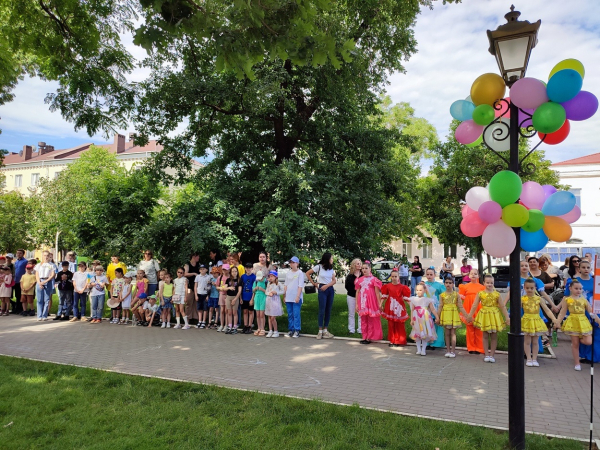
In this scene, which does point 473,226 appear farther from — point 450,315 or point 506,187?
point 450,315

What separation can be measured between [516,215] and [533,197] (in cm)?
60

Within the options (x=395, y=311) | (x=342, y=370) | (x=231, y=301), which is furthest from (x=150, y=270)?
(x=342, y=370)

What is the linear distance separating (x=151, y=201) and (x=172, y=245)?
2.16 meters

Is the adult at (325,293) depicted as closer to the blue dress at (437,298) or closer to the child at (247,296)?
the child at (247,296)

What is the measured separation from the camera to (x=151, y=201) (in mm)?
14242

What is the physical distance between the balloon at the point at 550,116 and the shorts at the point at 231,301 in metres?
8.15

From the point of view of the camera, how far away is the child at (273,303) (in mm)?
10648

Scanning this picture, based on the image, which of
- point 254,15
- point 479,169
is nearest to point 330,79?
point 254,15

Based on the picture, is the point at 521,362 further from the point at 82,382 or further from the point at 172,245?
the point at 172,245

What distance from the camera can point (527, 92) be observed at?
4.84m

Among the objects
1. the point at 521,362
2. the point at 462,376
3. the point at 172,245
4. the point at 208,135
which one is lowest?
the point at 462,376

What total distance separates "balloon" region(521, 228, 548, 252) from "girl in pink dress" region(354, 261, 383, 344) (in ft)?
15.8

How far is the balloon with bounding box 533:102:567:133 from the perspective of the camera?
485 cm

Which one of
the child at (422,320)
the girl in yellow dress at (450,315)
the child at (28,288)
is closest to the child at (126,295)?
the child at (28,288)
